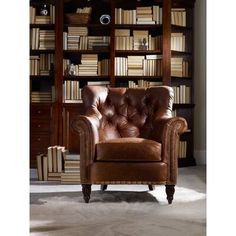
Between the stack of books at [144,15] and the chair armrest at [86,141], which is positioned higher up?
the stack of books at [144,15]

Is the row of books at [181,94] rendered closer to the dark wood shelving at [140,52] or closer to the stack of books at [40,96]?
the dark wood shelving at [140,52]

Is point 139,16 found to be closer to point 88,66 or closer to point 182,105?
point 88,66

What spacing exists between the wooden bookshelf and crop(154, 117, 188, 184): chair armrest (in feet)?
7.33

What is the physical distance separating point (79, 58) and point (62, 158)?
73.5 inches

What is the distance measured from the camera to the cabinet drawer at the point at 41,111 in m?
5.68

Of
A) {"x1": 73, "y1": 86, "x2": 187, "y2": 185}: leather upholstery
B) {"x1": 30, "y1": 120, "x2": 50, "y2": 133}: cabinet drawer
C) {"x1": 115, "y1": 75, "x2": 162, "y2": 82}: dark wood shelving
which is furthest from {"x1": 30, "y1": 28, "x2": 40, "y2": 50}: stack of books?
{"x1": 73, "y1": 86, "x2": 187, "y2": 185}: leather upholstery

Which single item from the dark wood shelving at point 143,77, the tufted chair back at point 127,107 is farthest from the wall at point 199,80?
the tufted chair back at point 127,107

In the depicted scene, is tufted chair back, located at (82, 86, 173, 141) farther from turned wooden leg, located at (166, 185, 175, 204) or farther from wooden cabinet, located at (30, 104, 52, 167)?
wooden cabinet, located at (30, 104, 52, 167)

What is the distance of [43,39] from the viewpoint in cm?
577
